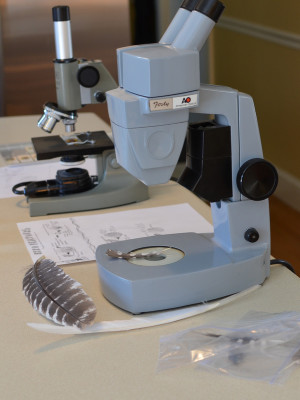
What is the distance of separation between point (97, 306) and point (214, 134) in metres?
0.35

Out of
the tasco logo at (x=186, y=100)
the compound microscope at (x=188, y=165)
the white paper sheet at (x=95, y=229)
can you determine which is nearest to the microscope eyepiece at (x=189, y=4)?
the compound microscope at (x=188, y=165)

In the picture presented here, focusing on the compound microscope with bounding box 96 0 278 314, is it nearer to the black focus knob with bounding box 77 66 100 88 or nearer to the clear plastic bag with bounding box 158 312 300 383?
the clear plastic bag with bounding box 158 312 300 383

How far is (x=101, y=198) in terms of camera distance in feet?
5.17

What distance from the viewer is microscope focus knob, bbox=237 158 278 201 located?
3.58 ft

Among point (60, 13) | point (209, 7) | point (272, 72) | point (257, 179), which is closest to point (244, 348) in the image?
point (257, 179)

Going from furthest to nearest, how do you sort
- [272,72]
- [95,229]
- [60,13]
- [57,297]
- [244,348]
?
1. [272,72]
2. [60,13]
3. [95,229]
4. [57,297]
5. [244,348]

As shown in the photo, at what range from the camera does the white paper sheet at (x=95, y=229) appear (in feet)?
4.33

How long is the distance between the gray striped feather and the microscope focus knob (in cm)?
32

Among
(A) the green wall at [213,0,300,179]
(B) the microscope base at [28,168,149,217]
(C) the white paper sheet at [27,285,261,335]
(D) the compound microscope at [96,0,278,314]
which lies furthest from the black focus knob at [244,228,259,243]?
(A) the green wall at [213,0,300,179]

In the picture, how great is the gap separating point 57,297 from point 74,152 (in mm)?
612

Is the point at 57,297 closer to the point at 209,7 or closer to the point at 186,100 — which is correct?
the point at 186,100

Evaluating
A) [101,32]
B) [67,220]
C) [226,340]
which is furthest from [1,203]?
[101,32]

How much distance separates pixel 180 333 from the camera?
99 cm

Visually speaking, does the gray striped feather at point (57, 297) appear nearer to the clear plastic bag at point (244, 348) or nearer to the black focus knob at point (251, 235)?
the clear plastic bag at point (244, 348)
